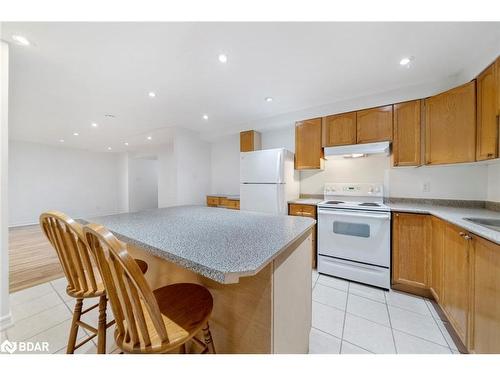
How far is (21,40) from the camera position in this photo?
5.01ft

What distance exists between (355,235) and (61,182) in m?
7.93

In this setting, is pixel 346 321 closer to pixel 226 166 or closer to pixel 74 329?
pixel 74 329

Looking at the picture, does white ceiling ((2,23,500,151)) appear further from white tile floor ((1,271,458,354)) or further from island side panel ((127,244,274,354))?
white tile floor ((1,271,458,354))

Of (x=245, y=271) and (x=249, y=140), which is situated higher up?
(x=249, y=140)

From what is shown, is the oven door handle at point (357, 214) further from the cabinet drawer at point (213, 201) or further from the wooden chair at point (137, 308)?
the cabinet drawer at point (213, 201)

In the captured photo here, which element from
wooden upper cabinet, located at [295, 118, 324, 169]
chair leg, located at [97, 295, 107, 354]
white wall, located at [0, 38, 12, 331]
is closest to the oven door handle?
wooden upper cabinet, located at [295, 118, 324, 169]

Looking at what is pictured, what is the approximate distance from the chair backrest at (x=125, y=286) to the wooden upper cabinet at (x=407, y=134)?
2.74m

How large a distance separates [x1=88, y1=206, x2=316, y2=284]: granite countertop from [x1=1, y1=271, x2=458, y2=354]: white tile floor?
956 mm

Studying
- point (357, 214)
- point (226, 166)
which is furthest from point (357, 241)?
point (226, 166)

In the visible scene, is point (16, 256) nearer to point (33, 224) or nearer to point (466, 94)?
point (33, 224)

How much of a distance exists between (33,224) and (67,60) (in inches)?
233

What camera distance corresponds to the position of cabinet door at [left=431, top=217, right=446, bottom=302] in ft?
5.47
